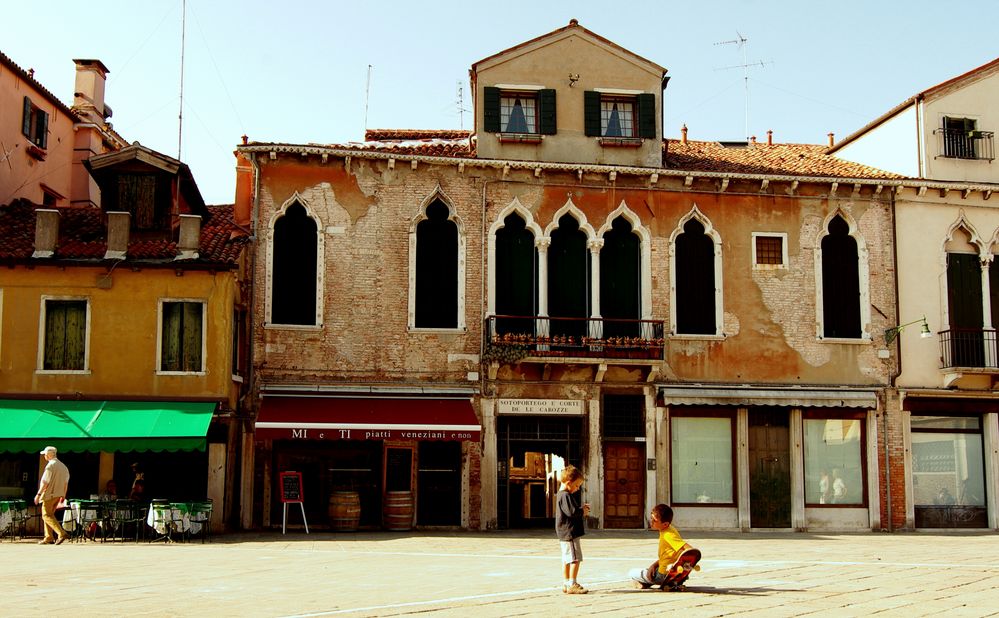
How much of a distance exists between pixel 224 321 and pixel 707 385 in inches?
404

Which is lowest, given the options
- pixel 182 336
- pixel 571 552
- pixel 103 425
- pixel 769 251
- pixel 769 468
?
pixel 571 552

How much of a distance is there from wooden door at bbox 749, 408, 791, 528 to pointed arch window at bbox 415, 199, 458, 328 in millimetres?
7059

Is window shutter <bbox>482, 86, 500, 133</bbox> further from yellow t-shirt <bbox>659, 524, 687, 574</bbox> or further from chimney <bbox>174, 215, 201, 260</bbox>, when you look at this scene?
yellow t-shirt <bbox>659, 524, 687, 574</bbox>

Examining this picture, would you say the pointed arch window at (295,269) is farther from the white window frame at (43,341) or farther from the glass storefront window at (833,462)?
the glass storefront window at (833,462)

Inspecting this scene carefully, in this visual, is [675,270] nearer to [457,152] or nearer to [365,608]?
[457,152]

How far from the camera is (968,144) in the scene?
2608 centimetres

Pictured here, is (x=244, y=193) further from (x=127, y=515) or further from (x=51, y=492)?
(x=51, y=492)

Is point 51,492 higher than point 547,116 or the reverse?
the reverse

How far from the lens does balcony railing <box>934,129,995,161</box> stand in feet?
85.1

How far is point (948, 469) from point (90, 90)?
25.1 meters

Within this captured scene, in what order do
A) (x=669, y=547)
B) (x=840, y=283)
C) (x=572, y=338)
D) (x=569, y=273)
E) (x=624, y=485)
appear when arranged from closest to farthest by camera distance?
(x=669, y=547) < (x=572, y=338) < (x=624, y=485) < (x=569, y=273) < (x=840, y=283)

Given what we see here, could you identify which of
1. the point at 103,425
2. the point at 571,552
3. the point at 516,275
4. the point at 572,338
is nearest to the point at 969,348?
the point at 572,338

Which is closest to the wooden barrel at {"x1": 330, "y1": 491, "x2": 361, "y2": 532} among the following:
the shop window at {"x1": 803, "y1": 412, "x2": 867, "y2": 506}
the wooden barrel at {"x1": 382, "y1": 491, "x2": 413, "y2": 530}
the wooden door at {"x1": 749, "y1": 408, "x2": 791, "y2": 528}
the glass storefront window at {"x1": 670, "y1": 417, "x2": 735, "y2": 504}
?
the wooden barrel at {"x1": 382, "y1": 491, "x2": 413, "y2": 530}

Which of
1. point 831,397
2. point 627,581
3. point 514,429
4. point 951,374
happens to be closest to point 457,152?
point 514,429
